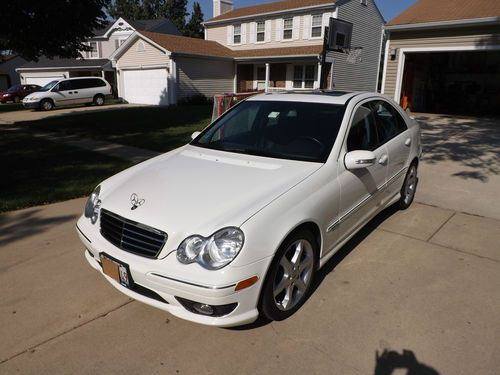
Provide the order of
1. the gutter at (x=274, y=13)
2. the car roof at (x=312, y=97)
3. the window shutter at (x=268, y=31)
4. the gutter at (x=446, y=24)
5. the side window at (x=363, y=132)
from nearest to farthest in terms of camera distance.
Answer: the side window at (x=363, y=132) < the car roof at (x=312, y=97) < the gutter at (x=446, y=24) < the gutter at (x=274, y=13) < the window shutter at (x=268, y=31)

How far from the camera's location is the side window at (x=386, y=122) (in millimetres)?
4281

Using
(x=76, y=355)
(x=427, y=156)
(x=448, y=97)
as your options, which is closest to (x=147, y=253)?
(x=76, y=355)

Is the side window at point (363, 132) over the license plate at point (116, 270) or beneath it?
over

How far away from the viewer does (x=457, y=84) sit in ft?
63.0

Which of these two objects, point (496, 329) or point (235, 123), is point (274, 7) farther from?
point (496, 329)

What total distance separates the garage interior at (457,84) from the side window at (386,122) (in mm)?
13878

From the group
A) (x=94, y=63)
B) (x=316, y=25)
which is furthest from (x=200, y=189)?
(x=94, y=63)

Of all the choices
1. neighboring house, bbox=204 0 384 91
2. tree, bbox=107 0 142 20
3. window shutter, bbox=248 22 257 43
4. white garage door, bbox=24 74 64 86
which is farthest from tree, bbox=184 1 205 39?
window shutter, bbox=248 22 257 43

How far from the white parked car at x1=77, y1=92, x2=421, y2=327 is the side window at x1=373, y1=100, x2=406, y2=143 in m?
0.05

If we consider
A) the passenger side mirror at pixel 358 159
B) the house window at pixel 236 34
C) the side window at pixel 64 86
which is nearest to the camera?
the passenger side mirror at pixel 358 159

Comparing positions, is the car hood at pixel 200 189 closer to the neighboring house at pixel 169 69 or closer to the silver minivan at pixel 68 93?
the neighboring house at pixel 169 69

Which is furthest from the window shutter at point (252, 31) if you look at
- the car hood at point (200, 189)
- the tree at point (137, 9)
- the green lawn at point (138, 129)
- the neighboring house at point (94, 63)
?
the tree at point (137, 9)

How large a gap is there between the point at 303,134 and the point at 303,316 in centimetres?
161

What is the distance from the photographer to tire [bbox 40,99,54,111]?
70.8 feet
